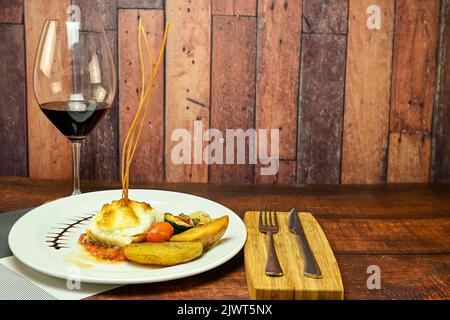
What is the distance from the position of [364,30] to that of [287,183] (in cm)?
37

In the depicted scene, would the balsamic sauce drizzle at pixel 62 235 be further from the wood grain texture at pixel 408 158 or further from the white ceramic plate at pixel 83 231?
the wood grain texture at pixel 408 158

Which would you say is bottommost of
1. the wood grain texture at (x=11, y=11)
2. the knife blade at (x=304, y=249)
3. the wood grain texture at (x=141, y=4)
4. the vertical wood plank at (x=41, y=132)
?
the knife blade at (x=304, y=249)

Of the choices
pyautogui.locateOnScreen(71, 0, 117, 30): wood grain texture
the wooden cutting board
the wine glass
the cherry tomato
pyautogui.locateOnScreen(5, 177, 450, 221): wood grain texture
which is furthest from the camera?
pyautogui.locateOnScreen(71, 0, 117, 30): wood grain texture

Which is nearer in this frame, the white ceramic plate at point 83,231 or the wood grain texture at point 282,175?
the white ceramic plate at point 83,231

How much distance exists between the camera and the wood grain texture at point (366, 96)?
4.44ft

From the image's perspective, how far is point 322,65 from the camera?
1.37 metres

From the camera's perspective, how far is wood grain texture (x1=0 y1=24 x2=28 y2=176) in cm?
135

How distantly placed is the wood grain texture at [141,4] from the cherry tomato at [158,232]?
2.12 ft

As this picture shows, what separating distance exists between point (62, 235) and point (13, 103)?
59cm

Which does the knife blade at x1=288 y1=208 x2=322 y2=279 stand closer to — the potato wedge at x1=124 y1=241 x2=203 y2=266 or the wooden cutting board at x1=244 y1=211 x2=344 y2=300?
the wooden cutting board at x1=244 y1=211 x2=344 y2=300

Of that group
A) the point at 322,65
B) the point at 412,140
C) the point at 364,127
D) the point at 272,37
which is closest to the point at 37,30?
the point at 272,37

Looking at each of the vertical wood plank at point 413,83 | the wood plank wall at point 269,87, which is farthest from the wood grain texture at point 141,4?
the vertical wood plank at point 413,83


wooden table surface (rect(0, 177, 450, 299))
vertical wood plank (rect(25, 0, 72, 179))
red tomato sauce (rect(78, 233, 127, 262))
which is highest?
vertical wood plank (rect(25, 0, 72, 179))

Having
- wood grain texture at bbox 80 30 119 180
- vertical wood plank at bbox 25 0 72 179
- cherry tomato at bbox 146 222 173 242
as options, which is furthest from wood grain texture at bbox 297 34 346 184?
cherry tomato at bbox 146 222 173 242
